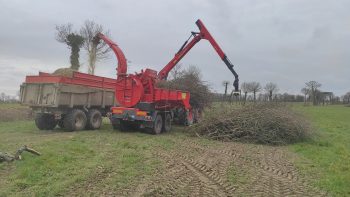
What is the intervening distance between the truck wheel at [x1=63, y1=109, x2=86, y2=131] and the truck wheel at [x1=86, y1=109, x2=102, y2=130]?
370mm

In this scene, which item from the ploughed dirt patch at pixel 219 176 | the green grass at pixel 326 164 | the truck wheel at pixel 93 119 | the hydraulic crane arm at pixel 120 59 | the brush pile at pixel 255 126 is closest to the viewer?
the ploughed dirt patch at pixel 219 176

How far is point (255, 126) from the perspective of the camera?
14.6 meters

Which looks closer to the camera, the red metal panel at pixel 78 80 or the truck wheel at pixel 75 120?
the red metal panel at pixel 78 80

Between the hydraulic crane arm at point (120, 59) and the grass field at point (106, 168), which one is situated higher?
the hydraulic crane arm at point (120, 59)

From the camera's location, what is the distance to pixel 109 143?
12.2 meters

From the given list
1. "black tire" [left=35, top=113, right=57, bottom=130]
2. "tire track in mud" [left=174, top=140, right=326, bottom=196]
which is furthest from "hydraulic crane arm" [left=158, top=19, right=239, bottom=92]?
"tire track in mud" [left=174, top=140, right=326, bottom=196]

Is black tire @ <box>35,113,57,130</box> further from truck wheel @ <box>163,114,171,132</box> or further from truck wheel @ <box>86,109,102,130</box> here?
truck wheel @ <box>163,114,171,132</box>

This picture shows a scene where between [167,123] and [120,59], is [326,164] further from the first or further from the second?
[120,59]

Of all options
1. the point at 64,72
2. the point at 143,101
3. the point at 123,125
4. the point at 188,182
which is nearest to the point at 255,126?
the point at 143,101

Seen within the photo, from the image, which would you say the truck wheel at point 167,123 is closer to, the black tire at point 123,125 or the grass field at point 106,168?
the black tire at point 123,125

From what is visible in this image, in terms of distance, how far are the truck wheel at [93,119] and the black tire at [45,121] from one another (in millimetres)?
1437

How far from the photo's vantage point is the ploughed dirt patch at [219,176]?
655 cm

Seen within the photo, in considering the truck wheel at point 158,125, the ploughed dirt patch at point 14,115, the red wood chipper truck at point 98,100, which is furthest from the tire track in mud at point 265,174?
the ploughed dirt patch at point 14,115

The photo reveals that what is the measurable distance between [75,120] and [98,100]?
1.94 metres
